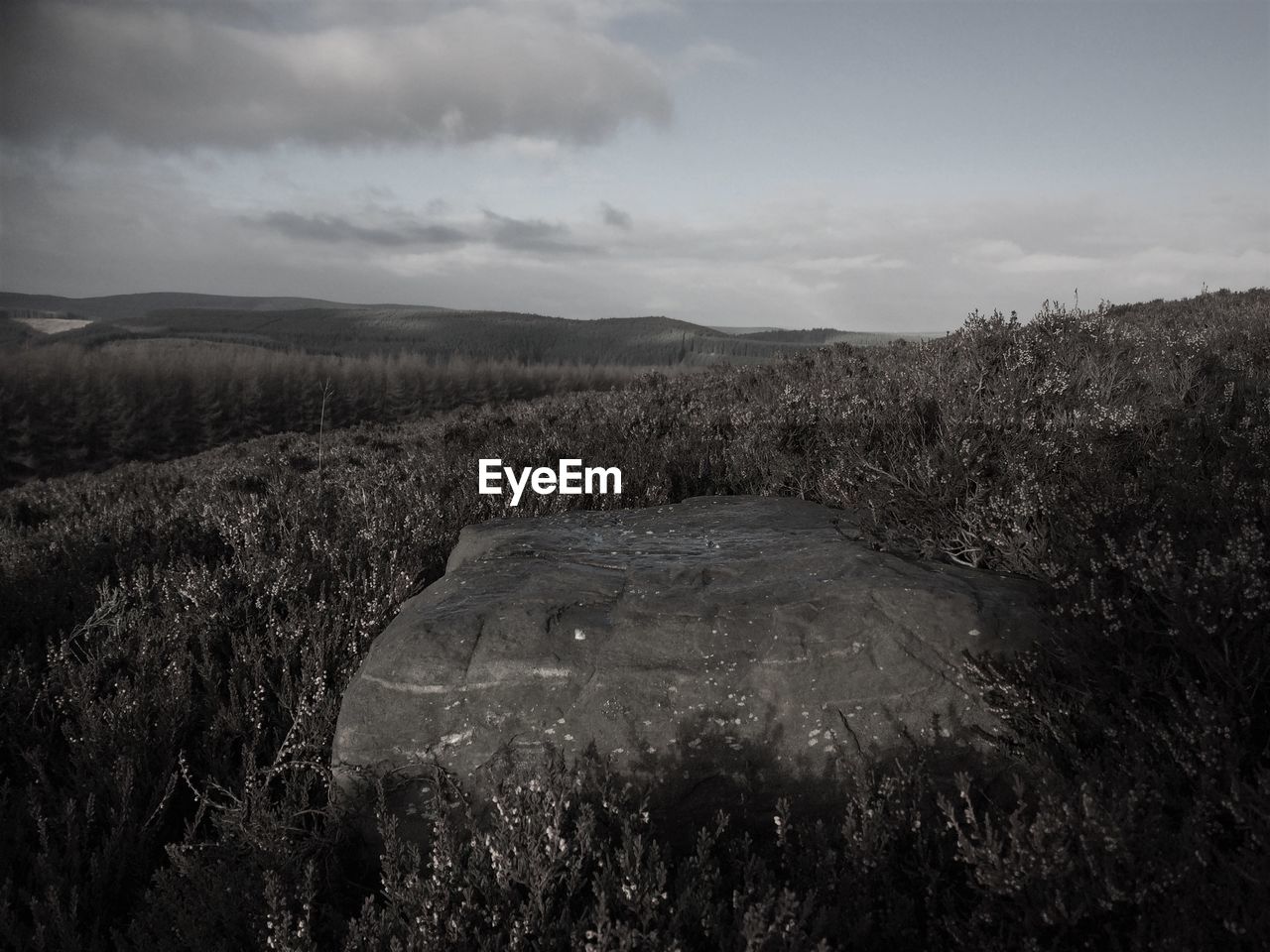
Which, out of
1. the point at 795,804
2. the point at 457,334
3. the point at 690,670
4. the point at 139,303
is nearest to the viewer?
the point at 795,804

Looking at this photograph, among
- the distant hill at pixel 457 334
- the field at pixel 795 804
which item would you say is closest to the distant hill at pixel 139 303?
the distant hill at pixel 457 334

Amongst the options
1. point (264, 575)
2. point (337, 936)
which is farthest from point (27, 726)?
point (337, 936)

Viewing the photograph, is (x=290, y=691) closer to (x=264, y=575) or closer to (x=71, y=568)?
(x=264, y=575)

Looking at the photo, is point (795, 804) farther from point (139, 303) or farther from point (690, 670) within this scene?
point (139, 303)

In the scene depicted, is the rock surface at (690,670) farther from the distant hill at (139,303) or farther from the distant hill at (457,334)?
the distant hill at (139,303)

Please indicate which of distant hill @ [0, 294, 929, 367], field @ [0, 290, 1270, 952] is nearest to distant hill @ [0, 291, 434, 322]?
distant hill @ [0, 294, 929, 367]

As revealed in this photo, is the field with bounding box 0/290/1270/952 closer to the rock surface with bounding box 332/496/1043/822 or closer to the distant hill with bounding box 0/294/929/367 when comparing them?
the rock surface with bounding box 332/496/1043/822

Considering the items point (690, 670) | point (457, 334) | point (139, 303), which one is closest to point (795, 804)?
point (690, 670)
